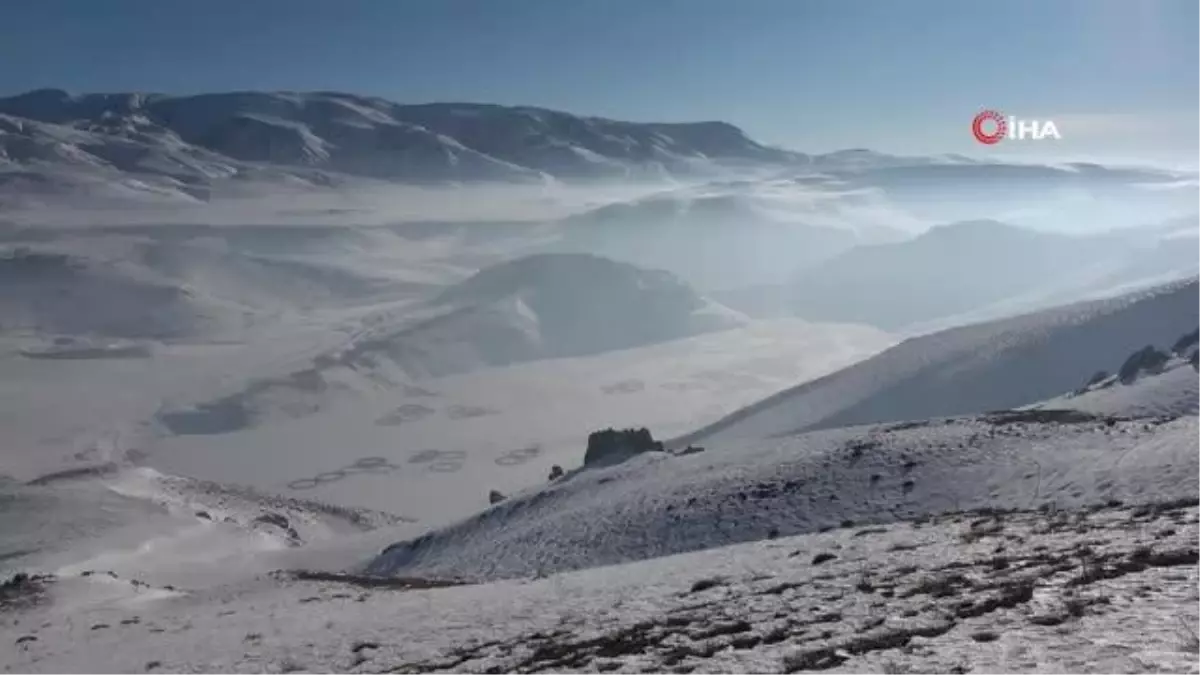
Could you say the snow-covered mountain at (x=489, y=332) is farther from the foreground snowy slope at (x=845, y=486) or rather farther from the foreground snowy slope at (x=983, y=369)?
the foreground snowy slope at (x=845, y=486)

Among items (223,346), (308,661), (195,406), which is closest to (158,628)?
(308,661)

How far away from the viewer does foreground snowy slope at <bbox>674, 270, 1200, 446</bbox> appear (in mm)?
67062

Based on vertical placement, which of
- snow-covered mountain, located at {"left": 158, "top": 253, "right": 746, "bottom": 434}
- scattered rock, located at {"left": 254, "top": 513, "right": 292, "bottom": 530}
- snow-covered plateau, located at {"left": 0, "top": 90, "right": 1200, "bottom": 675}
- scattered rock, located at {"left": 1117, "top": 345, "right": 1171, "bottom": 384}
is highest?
snow-covered mountain, located at {"left": 158, "top": 253, "right": 746, "bottom": 434}

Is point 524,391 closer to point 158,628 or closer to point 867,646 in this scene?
point 158,628

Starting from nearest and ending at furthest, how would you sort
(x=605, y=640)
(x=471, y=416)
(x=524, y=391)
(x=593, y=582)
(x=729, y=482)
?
1. (x=605, y=640)
2. (x=593, y=582)
3. (x=729, y=482)
4. (x=471, y=416)
5. (x=524, y=391)

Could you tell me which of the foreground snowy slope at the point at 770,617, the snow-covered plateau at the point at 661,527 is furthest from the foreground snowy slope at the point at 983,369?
the foreground snowy slope at the point at 770,617

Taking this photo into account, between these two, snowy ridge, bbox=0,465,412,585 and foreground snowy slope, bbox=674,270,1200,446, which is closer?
snowy ridge, bbox=0,465,412,585

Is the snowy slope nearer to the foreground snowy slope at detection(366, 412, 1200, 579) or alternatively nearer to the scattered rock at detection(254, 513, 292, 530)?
the scattered rock at detection(254, 513, 292, 530)

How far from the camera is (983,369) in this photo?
234 feet

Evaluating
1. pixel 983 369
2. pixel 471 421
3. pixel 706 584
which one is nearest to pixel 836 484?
pixel 706 584

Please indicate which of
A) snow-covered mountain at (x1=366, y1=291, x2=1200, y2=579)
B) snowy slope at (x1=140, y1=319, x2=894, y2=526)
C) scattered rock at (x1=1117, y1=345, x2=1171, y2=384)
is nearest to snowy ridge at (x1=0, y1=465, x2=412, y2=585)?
snowy slope at (x1=140, y1=319, x2=894, y2=526)

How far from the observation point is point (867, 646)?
420 inches

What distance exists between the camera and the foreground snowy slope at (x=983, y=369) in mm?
67062

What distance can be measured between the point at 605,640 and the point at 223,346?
165325 mm
